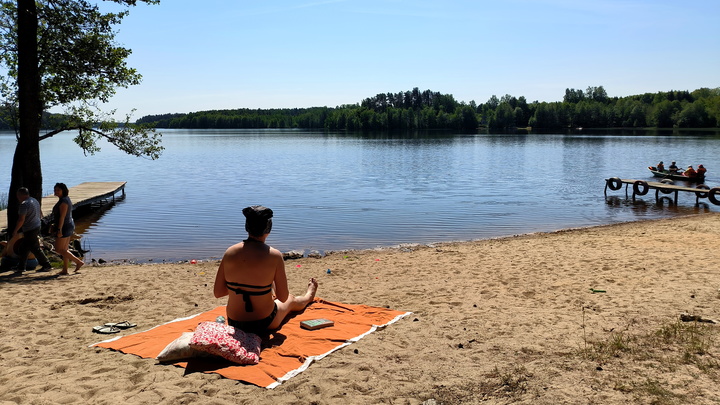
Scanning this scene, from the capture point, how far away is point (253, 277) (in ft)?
18.4

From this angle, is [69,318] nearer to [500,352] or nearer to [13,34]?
[500,352]

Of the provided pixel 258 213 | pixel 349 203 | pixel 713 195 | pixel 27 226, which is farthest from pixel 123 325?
pixel 713 195

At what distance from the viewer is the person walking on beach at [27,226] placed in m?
10.0

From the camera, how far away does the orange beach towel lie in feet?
16.5

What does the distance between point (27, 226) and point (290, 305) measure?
669 cm

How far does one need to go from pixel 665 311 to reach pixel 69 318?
316 inches

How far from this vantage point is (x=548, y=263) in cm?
1109

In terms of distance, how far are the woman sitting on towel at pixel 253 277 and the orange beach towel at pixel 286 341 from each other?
30 cm

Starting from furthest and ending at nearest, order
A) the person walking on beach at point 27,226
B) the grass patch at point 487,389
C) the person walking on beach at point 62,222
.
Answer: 1. the person walking on beach at point 62,222
2. the person walking on beach at point 27,226
3. the grass patch at point 487,389

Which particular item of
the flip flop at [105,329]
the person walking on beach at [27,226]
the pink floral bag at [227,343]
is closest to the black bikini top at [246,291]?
the pink floral bag at [227,343]

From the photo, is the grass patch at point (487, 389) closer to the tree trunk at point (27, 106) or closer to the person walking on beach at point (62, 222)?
the person walking on beach at point (62, 222)

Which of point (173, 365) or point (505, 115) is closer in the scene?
point (173, 365)

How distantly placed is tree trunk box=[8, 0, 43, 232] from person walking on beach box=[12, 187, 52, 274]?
47.4 inches

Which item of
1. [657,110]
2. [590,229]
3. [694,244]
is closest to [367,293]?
[694,244]
